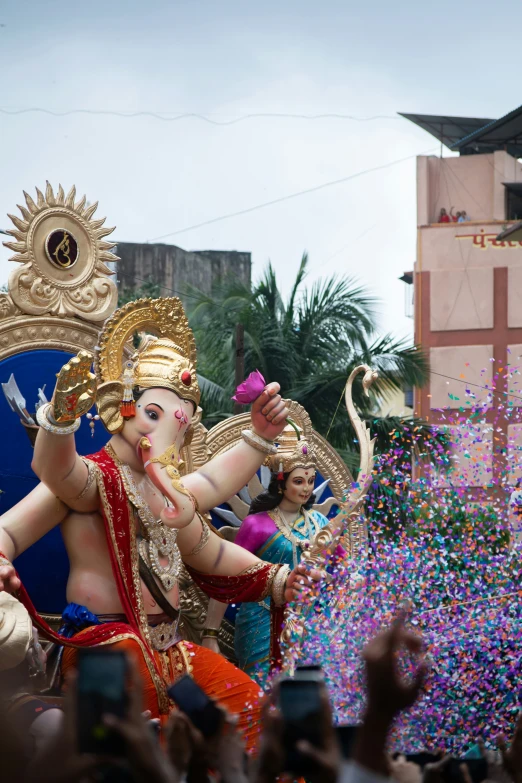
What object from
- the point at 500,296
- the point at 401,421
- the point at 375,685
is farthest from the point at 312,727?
the point at 500,296

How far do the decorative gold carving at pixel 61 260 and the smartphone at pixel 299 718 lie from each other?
3.91 metres

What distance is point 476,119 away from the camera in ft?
80.0

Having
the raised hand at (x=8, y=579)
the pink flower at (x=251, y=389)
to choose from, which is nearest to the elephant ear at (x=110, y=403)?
the pink flower at (x=251, y=389)

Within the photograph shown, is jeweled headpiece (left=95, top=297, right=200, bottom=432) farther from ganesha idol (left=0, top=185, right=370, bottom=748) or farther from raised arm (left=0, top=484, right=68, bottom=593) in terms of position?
raised arm (left=0, top=484, right=68, bottom=593)

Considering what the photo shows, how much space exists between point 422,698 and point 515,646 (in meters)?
0.57

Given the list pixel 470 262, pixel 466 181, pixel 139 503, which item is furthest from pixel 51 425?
pixel 466 181

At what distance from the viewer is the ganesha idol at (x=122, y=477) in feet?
17.6

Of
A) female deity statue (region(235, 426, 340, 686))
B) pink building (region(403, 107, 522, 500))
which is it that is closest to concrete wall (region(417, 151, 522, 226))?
pink building (region(403, 107, 522, 500))

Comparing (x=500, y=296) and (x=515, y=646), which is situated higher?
(x=500, y=296)

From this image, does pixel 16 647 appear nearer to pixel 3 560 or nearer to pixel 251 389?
pixel 3 560

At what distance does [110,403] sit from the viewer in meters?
5.79

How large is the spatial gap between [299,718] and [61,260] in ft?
13.2

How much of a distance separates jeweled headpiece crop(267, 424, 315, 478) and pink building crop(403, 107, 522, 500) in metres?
14.1

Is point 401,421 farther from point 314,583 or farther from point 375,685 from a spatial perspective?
point 375,685
